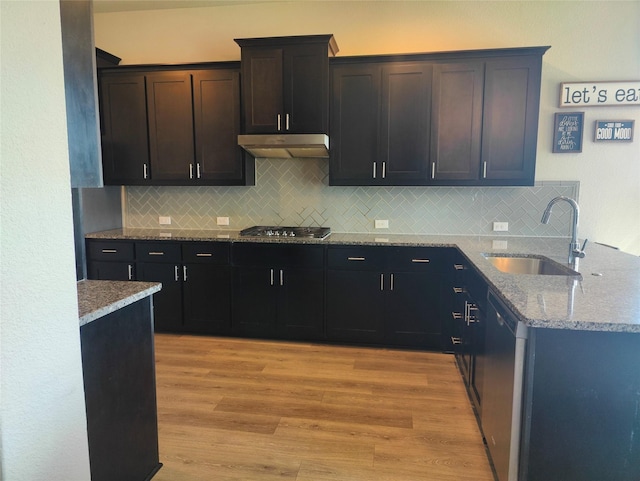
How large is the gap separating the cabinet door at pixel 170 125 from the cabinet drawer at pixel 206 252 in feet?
2.24

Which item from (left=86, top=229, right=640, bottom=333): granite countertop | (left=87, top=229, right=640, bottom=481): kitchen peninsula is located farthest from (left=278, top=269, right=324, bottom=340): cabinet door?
(left=87, top=229, right=640, bottom=481): kitchen peninsula

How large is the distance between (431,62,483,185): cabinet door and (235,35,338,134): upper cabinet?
93 cm

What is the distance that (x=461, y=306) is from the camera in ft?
9.70

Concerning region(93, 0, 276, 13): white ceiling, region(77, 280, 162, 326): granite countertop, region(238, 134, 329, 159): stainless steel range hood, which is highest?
region(93, 0, 276, 13): white ceiling

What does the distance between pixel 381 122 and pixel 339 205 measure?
89 centimetres

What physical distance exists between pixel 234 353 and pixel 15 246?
251 centimetres

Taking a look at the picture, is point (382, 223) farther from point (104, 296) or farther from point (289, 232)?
point (104, 296)

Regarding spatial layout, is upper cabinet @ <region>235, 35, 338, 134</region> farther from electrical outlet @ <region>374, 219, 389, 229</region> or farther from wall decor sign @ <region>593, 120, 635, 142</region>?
wall decor sign @ <region>593, 120, 635, 142</region>

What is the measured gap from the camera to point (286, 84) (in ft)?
11.3

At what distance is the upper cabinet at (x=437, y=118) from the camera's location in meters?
3.29

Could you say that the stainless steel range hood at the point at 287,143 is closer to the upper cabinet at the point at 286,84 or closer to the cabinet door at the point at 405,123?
the upper cabinet at the point at 286,84

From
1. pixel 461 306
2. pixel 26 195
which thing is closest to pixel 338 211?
pixel 461 306

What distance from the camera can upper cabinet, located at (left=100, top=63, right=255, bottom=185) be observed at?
3.65 meters

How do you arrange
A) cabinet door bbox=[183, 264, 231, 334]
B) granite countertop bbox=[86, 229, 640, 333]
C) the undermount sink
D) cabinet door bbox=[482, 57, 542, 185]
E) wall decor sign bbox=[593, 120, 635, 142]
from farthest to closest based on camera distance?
1. cabinet door bbox=[183, 264, 231, 334]
2. wall decor sign bbox=[593, 120, 635, 142]
3. cabinet door bbox=[482, 57, 542, 185]
4. the undermount sink
5. granite countertop bbox=[86, 229, 640, 333]
